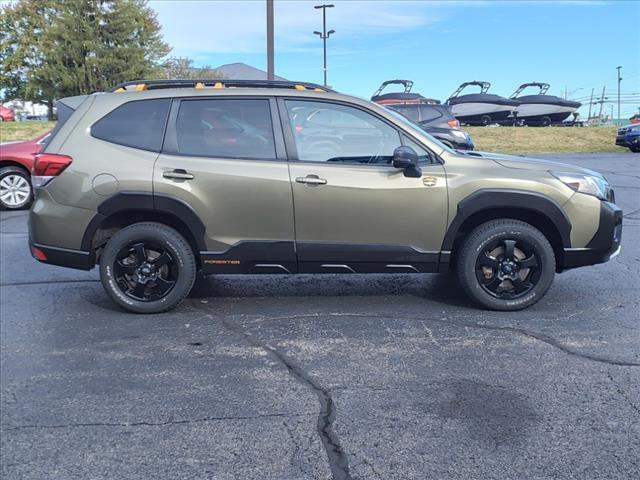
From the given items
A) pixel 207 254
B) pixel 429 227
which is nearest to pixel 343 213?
pixel 429 227

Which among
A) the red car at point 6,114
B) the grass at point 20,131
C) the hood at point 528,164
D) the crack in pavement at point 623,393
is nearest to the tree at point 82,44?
the grass at point 20,131

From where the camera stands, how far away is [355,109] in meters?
5.05

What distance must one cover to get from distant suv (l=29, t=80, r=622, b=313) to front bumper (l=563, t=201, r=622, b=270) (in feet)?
0.04

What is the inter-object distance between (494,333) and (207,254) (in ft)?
7.71

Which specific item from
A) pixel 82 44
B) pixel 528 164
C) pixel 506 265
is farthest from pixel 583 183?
pixel 82 44

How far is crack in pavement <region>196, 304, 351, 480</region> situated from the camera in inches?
111

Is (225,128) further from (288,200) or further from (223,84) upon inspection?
(288,200)

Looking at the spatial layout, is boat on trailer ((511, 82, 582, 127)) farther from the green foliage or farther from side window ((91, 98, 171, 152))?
side window ((91, 98, 171, 152))

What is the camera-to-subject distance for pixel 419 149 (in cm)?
500

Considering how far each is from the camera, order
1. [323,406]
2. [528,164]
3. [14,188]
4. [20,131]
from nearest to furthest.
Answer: [323,406] → [528,164] → [14,188] → [20,131]

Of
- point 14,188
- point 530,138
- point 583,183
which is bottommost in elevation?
point 14,188

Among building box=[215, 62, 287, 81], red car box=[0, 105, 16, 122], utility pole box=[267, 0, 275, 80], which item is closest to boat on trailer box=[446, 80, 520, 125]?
building box=[215, 62, 287, 81]

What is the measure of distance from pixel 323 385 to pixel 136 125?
2.76 metres

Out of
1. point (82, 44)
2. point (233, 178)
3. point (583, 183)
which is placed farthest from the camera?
point (82, 44)
